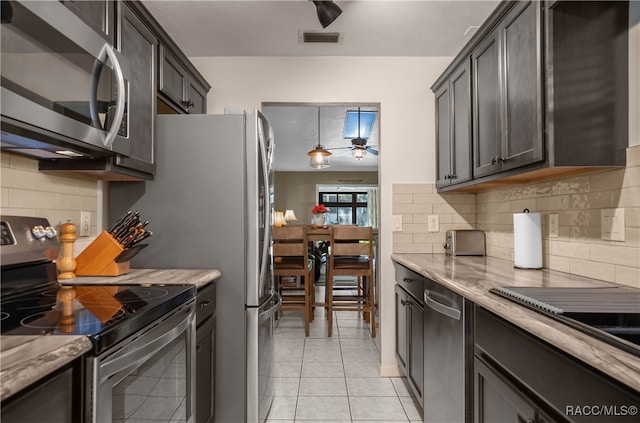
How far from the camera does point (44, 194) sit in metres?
1.55

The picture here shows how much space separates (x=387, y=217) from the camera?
9.08 ft

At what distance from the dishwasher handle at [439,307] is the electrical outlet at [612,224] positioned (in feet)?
2.21

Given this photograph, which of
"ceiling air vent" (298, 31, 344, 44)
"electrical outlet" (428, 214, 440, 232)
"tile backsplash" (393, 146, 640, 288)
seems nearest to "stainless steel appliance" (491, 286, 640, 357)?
"tile backsplash" (393, 146, 640, 288)

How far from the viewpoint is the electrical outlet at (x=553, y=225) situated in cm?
174

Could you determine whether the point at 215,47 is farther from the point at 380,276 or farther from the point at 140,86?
the point at 380,276

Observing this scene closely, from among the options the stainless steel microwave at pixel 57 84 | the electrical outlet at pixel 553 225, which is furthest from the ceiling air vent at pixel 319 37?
the electrical outlet at pixel 553 225

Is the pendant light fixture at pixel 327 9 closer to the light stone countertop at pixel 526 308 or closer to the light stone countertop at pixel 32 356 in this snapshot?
the light stone countertop at pixel 526 308

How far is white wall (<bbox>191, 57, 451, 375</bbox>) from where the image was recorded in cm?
276

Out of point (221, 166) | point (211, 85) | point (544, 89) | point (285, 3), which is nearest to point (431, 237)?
point (544, 89)

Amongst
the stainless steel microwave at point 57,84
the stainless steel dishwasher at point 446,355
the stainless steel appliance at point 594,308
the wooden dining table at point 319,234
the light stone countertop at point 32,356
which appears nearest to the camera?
the light stone countertop at point 32,356

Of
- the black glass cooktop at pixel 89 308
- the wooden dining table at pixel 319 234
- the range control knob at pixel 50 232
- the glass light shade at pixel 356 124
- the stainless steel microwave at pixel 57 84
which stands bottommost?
the black glass cooktop at pixel 89 308

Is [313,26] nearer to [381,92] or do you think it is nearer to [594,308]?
[381,92]

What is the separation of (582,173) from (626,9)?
0.64 meters

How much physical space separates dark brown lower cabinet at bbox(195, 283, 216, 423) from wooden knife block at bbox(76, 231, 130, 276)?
419 mm
